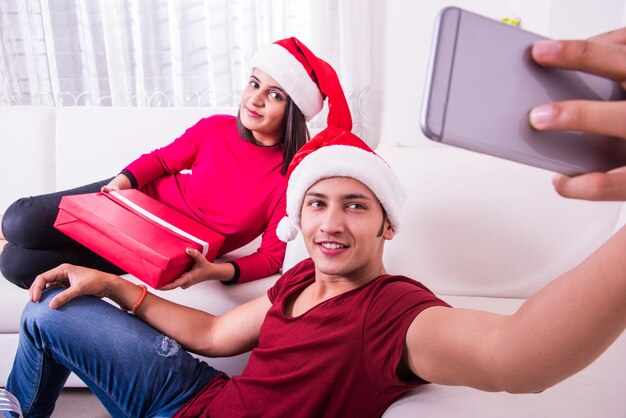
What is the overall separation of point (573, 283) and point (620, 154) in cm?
15

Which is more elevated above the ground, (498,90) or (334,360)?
(498,90)

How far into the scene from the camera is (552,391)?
3.33 ft

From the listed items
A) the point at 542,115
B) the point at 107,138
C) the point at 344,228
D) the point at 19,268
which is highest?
the point at 542,115

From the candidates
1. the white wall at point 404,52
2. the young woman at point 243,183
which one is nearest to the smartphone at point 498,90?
the young woman at point 243,183

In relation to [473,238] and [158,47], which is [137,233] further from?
[158,47]

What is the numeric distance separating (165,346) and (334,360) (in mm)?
429

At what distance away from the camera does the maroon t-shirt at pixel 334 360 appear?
871 mm

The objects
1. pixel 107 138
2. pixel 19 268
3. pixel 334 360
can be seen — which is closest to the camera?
pixel 334 360

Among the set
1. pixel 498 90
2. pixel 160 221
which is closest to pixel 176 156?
pixel 160 221

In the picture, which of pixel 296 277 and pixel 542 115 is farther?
pixel 296 277

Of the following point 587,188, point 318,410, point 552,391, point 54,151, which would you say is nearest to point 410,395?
point 318,410

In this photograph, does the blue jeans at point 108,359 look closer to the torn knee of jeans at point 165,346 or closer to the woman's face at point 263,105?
the torn knee of jeans at point 165,346

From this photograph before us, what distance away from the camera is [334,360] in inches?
36.1

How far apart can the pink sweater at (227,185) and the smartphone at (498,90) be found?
3.90 feet
